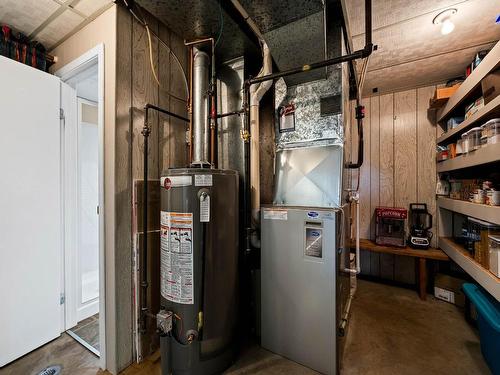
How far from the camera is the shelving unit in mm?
1454

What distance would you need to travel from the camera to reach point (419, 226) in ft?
8.71

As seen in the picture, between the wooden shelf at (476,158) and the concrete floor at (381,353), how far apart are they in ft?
4.73

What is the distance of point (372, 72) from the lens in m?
2.44

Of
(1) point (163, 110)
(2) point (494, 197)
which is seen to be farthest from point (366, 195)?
(1) point (163, 110)

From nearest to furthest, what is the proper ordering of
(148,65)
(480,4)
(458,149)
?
(480,4)
(148,65)
(458,149)

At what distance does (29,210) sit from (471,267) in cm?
352

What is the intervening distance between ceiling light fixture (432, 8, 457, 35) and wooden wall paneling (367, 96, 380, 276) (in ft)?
4.30

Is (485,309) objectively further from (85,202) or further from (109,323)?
(85,202)

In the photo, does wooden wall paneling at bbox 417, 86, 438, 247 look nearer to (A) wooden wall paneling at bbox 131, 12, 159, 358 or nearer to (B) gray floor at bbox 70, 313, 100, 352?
(A) wooden wall paneling at bbox 131, 12, 159, 358

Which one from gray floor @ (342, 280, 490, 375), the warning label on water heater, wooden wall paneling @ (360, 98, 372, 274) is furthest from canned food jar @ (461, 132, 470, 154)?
the warning label on water heater

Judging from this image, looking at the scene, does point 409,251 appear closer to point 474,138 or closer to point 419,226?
point 419,226

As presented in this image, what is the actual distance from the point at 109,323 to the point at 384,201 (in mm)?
3207

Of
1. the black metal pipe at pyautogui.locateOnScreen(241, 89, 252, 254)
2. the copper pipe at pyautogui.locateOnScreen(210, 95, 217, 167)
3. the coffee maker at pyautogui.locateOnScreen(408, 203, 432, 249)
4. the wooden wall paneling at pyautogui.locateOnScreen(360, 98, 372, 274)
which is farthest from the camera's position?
the wooden wall paneling at pyautogui.locateOnScreen(360, 98, 372, 274)

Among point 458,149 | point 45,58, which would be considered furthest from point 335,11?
point 45,58
